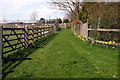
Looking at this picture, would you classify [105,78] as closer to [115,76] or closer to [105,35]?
[115,76]

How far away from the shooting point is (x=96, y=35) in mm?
11773

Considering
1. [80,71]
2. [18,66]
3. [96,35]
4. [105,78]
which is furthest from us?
[96,35]

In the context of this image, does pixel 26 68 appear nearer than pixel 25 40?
Yes

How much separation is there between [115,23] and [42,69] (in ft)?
23.5

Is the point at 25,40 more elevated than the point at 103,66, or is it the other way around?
the point at 25,40

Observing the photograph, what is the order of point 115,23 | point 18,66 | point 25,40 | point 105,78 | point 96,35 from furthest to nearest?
point 96,35
point 115,23
point 25,40
point 18,66
point 105,78

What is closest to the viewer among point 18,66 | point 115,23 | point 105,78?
point 105,78

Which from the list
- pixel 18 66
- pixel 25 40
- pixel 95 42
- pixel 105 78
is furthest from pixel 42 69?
pixel 95 42

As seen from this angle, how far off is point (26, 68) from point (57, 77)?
1319 mm

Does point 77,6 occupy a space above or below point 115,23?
above

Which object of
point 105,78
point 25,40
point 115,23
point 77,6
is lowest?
point 105,78

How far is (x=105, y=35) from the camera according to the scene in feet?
36.8

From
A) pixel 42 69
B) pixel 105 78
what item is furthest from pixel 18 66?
pixel 105 78

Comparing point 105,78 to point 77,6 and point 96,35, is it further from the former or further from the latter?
point 77,6
